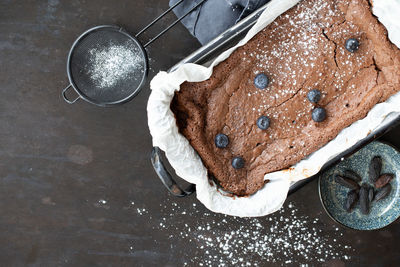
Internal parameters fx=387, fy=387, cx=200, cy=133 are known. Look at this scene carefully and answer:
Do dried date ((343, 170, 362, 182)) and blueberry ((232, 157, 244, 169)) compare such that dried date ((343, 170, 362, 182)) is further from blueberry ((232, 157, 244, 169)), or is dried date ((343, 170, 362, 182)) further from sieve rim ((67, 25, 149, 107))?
sieve rim ((67, 25, 149, 107))

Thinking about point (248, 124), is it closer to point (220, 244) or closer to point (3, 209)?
point (220, 244)

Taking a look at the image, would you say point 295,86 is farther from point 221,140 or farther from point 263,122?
point 221,140

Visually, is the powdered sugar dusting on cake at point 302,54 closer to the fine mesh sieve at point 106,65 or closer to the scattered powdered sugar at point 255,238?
the fine mesh sieve at point 106,65

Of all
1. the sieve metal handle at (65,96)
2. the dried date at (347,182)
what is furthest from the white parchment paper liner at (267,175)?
the sieve metal handle at (65,96)

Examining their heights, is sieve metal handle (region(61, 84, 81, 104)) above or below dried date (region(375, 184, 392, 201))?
above

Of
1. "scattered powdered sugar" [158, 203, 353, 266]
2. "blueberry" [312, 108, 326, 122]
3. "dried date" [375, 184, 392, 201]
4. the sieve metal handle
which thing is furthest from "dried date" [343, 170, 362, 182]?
the sieve metal handle

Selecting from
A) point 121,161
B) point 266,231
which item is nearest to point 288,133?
point 266,231

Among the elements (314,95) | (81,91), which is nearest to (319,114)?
(314,95)
